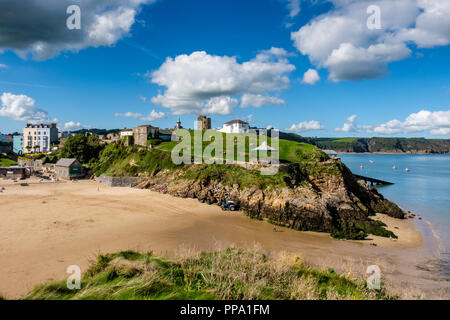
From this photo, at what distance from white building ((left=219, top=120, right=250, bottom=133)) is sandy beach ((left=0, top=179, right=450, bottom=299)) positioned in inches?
1629

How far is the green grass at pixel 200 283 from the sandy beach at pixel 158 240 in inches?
65.0

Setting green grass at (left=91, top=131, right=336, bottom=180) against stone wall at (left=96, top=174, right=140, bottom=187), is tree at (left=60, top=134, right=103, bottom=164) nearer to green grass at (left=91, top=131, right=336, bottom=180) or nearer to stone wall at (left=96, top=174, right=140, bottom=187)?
green grass at (left=91, top=131, right=336, bottom=180)

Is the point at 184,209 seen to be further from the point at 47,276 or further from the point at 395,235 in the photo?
the point at 395,235

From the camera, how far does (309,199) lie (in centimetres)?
2692

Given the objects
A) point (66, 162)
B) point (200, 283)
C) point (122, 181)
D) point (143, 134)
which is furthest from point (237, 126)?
point (200, 283)

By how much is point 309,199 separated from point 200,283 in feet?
72.3

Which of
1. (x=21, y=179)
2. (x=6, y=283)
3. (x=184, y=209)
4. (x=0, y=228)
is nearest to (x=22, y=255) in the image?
(x=6, y=283)

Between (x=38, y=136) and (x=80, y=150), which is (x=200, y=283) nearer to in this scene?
(x=80, y=150)

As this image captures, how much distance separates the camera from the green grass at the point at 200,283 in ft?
21.2

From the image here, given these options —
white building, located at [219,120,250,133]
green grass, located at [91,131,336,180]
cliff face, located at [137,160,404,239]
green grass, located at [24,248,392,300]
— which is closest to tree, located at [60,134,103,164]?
green grass, located at [91,131,336,180]

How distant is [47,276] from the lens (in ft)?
41.4

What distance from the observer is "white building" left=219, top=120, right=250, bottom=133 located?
68.6m

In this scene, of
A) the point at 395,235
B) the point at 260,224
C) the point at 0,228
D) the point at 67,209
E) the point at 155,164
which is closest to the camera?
the point at 0,228
